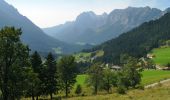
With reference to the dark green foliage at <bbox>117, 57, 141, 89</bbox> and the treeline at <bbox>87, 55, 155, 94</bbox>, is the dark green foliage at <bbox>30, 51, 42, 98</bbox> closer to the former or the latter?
the treeline at <bbox>87, 55, 155, 94</bbox>

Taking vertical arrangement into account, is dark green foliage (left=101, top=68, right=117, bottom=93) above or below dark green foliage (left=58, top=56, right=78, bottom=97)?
below

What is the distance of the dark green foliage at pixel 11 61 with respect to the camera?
44.1 m

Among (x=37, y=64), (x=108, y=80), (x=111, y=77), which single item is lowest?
(x=108, y=80)

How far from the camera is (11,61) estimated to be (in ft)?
147

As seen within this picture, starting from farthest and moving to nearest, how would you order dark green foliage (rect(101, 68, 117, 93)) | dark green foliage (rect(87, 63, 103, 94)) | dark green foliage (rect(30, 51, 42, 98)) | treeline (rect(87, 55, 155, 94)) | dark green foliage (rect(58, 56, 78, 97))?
dark green foliage (rect(101, 68, 117, 93)), dark green foliage (rect(87, 63, 103, 94)), treeline (rect(87, 55, 155, 94)), dark green foliage (rect(58, 56, 78, 97)), dark green foliage (rect(30, 51, 42, 98))

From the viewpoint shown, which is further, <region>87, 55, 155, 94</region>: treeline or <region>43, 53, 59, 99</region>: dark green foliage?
<region>87, 55, 155, 94</region>: treeline

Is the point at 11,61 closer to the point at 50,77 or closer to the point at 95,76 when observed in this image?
the point at 50,77

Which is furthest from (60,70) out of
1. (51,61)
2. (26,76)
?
(26,76)

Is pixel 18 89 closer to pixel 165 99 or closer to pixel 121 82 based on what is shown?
pixel 165 99

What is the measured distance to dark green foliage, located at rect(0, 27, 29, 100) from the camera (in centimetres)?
4412

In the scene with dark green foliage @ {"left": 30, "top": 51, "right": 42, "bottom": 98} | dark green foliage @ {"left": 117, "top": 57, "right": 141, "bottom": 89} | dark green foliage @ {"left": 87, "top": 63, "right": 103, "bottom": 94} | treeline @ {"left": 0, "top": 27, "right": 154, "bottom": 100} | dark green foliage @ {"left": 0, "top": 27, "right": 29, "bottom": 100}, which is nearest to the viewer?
dark green foliage @ {"left": 0, "top": 27, "right": 29, "bottom": 100}

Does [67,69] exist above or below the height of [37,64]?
below

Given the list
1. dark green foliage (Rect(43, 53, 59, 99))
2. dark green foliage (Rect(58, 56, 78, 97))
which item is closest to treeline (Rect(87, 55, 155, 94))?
dark green foliage (Rect(58, 56, 78, 97))

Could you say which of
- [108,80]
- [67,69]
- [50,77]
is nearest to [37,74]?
[50,77]
